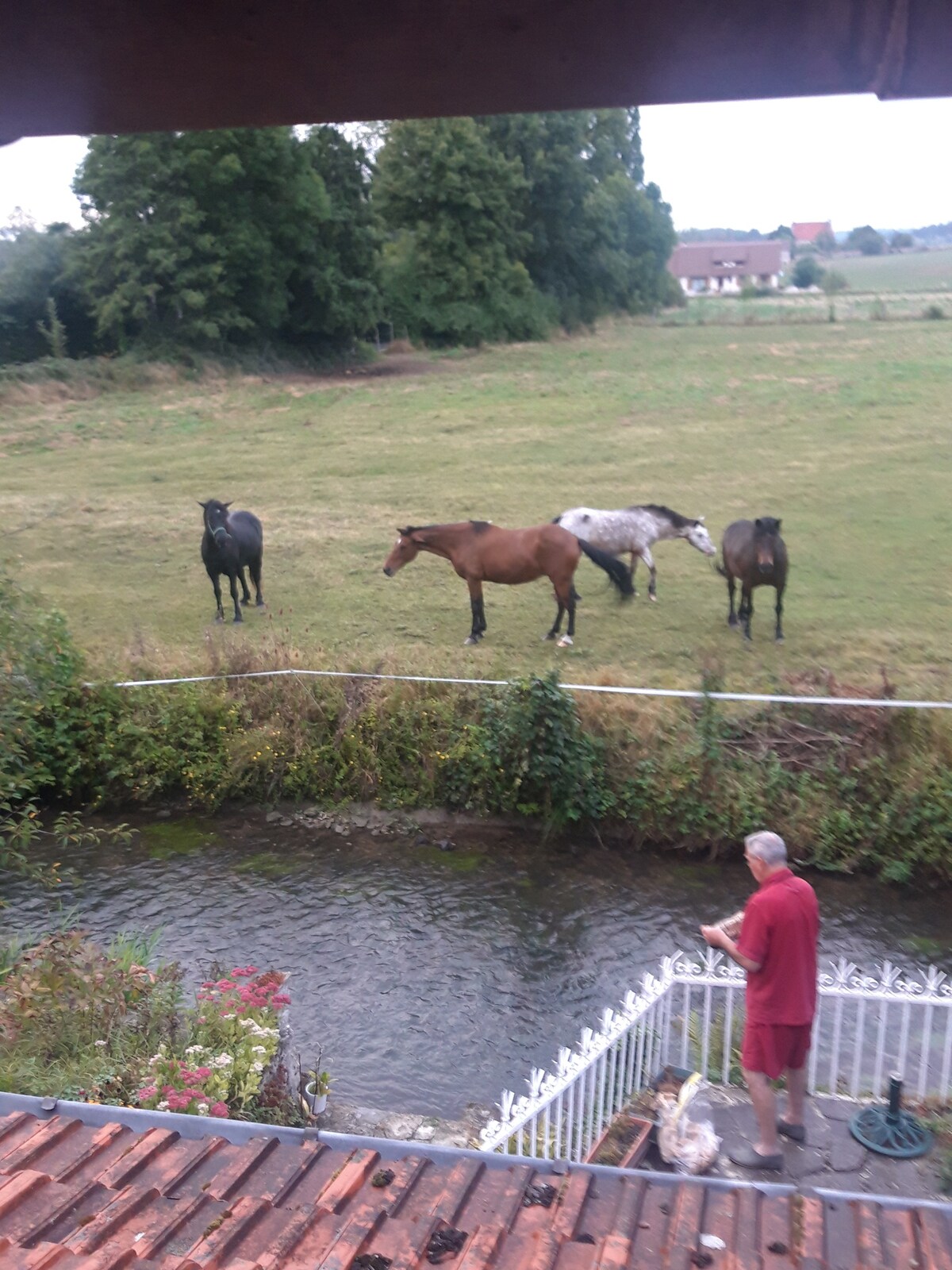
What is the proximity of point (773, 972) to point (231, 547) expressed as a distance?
9.43 metres

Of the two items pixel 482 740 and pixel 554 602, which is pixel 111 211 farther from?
pixel 482 740

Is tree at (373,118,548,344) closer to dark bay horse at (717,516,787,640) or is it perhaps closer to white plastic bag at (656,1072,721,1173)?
dark bay horse at (717,516,787,640)

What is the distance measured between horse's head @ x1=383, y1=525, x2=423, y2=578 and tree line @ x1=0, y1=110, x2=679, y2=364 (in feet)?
61.5

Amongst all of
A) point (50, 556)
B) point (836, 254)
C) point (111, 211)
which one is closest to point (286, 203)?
point (111, 211)

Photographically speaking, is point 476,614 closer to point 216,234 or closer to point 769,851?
point 769,851

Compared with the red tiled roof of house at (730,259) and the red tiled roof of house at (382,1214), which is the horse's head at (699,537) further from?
the red tiled roof of house at (730,259)

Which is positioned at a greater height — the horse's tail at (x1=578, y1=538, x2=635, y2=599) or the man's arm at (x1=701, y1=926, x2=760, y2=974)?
the man's arm at (x1=701, y1=926, x2=760, y2=974)

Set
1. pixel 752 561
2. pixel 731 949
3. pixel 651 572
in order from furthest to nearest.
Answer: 1. pixel 651 572
2. pixel 752 561
3. pixel 731 949

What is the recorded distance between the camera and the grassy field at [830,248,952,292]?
50125 mm

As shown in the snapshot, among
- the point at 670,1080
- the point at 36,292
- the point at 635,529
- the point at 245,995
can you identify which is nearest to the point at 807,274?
the point at 36,292

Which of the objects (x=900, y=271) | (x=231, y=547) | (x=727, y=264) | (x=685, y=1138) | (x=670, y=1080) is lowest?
(x=670, y=1080)

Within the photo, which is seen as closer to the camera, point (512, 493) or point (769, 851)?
point (769, 851)

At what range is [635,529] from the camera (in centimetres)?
1350

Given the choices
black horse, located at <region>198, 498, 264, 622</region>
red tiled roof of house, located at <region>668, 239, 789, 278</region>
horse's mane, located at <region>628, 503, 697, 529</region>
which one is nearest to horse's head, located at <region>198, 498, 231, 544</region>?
black horse, located at <region>198, 498, 264, 622</region>
